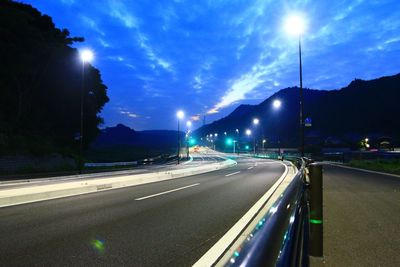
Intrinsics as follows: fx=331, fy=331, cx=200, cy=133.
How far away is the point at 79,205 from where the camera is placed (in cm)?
1030

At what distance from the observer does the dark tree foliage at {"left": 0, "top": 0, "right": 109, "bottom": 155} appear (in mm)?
39312

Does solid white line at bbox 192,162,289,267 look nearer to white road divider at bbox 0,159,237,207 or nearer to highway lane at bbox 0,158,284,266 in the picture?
highway lane at bbox 0,158,284,266

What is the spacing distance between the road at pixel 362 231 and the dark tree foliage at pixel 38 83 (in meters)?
34.9

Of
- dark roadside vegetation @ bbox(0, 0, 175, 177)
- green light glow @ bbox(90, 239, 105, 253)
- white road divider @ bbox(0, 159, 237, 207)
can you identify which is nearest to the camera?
green light glow @ bbox(90, 239, 105, 253)

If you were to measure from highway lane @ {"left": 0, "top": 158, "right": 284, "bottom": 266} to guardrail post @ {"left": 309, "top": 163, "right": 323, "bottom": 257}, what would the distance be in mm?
1798

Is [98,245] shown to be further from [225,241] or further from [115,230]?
[225,241]

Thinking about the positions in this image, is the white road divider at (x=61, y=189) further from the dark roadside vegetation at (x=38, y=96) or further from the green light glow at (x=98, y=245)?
the dark roadside vegetation at (x=38, y=96)

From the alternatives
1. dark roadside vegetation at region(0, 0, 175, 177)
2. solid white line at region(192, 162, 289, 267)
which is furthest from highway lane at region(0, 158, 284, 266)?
dark roadside vegetation at region(0, 0, 175, 177)

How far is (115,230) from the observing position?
23.0 feet

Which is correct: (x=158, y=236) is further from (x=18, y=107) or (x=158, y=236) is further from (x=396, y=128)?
(x=396, y=128)

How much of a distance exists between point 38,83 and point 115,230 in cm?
4751

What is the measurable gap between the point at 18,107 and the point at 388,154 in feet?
152

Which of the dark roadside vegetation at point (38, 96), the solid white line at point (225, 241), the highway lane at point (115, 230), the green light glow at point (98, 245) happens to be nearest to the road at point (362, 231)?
the solid white line at point (225, 241)

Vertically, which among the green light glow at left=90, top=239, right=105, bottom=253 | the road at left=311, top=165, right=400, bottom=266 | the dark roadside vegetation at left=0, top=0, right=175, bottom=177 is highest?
the dark roadside vegetation at left=0, top=0, right=175, bottom=177
